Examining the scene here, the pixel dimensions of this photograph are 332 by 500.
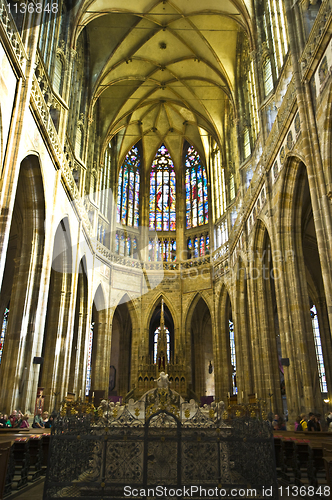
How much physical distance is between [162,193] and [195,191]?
2.62 metres

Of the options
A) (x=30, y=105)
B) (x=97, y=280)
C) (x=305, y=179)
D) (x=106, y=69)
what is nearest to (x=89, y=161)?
(x=106, y=69)

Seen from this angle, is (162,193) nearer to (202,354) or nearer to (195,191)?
(195,191)

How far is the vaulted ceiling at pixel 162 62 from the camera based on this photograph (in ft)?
71.1

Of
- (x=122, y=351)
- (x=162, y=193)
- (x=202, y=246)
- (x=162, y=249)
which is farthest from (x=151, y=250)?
(x=122, y=351)

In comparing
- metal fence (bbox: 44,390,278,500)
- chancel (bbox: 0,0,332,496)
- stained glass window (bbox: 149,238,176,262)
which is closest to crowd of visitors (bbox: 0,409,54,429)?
chancel (bbox: 0,0,332,496)

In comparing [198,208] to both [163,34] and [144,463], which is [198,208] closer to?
[163,34]

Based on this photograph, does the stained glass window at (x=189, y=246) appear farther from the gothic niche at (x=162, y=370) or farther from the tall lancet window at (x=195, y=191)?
the gothic niche at (x=162, y=370)

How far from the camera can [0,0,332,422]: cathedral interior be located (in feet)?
41.9

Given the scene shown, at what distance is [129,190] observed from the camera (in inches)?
1257

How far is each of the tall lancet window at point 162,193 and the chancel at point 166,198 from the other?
0.11 metres

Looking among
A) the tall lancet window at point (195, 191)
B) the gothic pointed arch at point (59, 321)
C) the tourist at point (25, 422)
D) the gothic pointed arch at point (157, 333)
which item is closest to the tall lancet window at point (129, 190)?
the tall lancet window at point (195, 191)

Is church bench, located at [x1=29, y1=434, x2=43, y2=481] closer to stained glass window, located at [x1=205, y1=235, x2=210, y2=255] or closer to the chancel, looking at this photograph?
the chancel

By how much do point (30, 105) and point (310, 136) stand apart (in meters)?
8.56

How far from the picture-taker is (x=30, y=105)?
13.0 meters
